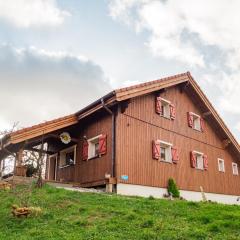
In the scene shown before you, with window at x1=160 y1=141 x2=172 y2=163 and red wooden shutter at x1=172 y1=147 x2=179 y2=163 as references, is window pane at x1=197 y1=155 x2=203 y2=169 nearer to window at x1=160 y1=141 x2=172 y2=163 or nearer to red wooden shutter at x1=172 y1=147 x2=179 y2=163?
red wooden shutter at x1=172 y1=147 x2=179 y2=163

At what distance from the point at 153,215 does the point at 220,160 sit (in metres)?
16.3

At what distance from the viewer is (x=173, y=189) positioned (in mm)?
19156

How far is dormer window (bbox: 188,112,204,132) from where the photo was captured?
23203mm

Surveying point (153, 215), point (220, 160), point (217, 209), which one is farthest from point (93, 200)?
point (220, 160)

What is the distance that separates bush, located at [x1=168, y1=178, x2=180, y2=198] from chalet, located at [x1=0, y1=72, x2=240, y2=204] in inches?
11.4

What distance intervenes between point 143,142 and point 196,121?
6900 millimetres

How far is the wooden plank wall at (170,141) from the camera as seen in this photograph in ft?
58.5

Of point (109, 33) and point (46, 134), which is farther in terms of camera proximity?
point (46, 134)

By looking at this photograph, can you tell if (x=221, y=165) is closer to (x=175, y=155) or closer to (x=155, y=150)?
(x=175, y=155)

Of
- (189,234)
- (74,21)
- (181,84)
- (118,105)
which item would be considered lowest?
(189,234)

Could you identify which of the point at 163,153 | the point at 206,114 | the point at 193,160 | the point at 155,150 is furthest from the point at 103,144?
the point at 206,114

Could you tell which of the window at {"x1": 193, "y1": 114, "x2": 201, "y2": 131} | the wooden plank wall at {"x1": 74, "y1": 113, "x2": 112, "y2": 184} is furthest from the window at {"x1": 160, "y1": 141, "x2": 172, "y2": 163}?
the window at {"x1": 193, "y1": 114, "x2": 201, "y2": 131}

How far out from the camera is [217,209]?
36.1ft

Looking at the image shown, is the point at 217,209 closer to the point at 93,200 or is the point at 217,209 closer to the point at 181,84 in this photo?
the point at 93,200
